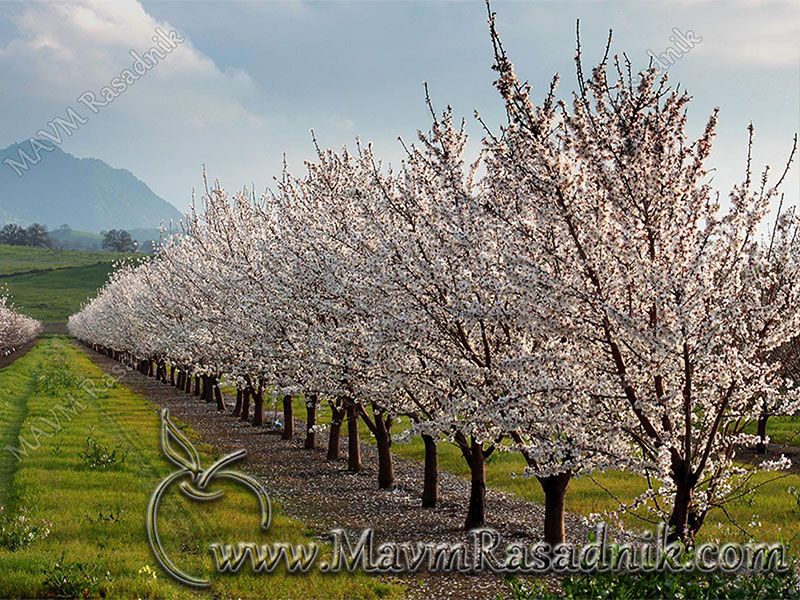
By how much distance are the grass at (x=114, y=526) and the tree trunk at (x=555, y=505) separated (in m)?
3.56

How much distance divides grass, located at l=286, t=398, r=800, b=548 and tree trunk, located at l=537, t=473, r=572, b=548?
71cm

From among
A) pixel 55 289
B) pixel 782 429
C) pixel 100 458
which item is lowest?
pixel 100 458

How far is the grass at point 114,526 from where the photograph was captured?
10.9 metres

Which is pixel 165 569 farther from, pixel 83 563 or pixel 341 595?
pixel 341 595

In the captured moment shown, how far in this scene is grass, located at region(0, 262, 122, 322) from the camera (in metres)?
156

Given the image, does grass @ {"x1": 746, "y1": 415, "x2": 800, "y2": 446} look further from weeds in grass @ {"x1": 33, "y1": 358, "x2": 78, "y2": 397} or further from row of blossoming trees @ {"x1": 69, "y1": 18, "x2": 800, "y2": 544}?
weeds in grass @ {"x1": 33, "y1": 358, "x2": 78, "y2": 397}

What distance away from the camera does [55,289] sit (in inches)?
6895

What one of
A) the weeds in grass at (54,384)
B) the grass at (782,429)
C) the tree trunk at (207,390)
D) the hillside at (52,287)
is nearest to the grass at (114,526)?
the weeds in grass at (54,384)

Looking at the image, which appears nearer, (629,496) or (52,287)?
(629,496)

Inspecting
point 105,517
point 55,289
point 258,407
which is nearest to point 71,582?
point 105,517

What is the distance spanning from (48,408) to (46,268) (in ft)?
606

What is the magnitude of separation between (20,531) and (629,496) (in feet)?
47.7

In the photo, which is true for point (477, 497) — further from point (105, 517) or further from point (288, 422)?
point (288, 422)

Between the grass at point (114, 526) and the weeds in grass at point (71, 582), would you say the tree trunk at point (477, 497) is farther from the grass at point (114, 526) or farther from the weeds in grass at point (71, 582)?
the weeds in grass at point (71, 582)
